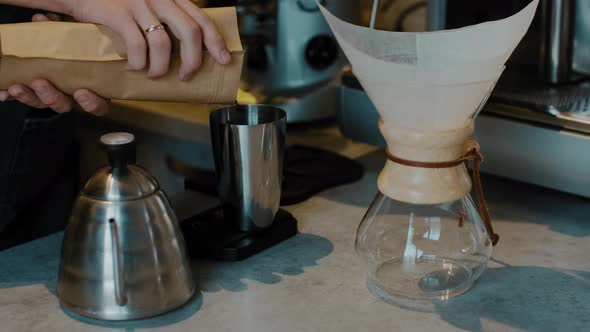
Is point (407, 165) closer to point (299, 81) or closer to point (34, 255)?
point (34, 255)

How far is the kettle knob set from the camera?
69 cm

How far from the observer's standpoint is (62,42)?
0.75 metres

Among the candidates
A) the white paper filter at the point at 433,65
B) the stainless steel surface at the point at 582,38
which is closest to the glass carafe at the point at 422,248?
the white paper filter at the point at 433,65

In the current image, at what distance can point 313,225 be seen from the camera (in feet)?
3.09

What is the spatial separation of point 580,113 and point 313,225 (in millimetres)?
357

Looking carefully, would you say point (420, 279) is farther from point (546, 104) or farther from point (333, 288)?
point (546, 104)

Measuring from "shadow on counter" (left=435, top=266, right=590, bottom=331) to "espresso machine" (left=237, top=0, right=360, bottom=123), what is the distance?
0.56 m

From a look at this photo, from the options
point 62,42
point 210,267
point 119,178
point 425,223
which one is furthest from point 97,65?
point 425,223

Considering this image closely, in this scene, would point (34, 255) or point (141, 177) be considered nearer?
point (141, 177)

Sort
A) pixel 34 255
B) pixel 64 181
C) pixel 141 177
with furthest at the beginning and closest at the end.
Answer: pixel 64 181
pixel 34 255
pixel 141 177

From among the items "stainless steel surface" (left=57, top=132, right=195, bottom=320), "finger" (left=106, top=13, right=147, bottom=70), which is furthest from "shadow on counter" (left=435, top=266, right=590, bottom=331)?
"finger" (left=106, top=13, right=147, bottom=70)

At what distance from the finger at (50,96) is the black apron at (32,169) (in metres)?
0.25

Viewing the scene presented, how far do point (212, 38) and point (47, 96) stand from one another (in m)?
0.19

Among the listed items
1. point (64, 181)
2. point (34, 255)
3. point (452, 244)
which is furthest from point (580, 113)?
point (64, 181)
